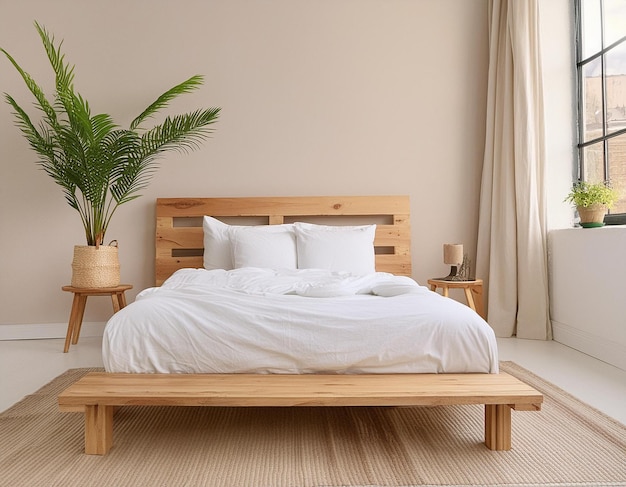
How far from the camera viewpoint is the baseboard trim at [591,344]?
3.06 m

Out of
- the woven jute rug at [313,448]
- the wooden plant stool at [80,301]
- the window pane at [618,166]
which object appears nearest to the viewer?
the woven jute rug at [313,448]

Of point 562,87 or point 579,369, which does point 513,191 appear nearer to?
point 562,87

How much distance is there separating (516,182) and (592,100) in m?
0.78

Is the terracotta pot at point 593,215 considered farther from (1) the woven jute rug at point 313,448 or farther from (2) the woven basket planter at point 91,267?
(2) the woven basket planter at point 91,267

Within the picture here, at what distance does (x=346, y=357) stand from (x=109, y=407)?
2.93 feet

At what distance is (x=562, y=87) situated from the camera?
3992mm

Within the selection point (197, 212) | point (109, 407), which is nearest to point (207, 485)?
point (109, 407)

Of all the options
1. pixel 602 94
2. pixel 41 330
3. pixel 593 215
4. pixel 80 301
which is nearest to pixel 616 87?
pixel 602 94

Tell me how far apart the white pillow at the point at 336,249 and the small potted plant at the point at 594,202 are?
1.40 metres

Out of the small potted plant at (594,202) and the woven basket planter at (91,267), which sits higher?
the small potted plant at (594,202)

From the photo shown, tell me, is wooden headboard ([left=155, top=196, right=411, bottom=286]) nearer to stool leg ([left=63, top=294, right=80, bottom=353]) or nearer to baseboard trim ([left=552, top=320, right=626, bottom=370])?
stool leg ([left=63, top=294, right=80, bottom=353])

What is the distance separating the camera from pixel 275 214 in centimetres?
421

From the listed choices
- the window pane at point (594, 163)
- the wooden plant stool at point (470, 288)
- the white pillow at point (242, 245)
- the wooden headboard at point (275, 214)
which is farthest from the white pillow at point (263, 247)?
the window pane at point (594, 163)

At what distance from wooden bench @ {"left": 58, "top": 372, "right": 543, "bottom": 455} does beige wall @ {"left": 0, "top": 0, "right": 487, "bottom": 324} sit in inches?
94.6
